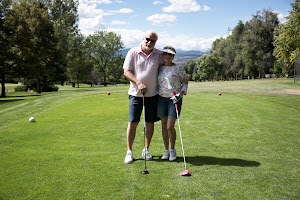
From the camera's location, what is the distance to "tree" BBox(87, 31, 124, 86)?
74500mm

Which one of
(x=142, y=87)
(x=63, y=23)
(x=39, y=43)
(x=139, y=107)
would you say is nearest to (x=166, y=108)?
(x=139, y=107)

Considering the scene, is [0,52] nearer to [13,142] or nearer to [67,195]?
[13,142]

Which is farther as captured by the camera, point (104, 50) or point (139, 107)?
point (104, 50)

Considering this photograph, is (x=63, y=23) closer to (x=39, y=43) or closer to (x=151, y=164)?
(x=39, y=43)

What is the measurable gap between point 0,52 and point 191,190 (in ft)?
93.0

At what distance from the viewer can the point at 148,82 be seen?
4910mm

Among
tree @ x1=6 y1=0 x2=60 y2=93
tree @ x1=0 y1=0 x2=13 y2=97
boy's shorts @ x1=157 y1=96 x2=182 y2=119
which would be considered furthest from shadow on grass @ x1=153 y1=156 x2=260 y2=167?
tree @ x1=6 y1=0 x2=60 y2=93

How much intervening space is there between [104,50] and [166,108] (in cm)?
7222

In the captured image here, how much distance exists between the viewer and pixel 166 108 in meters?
5.00

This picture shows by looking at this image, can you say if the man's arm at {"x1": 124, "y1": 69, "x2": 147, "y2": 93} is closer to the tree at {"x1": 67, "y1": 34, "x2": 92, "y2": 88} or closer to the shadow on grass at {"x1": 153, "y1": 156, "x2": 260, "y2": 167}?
the shadow on grass at {"x1": 153, "y1": 156, "x2": 260, "y2": 167}

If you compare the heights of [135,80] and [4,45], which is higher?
[4,45]

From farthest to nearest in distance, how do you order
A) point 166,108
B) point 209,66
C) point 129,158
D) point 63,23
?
point 209,66, point 63,23, point 166,108, point 129,158

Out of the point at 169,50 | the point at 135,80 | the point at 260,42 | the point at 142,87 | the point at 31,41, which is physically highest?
the point at 260,42

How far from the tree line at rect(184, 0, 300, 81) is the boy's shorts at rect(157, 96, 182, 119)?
31046mm
